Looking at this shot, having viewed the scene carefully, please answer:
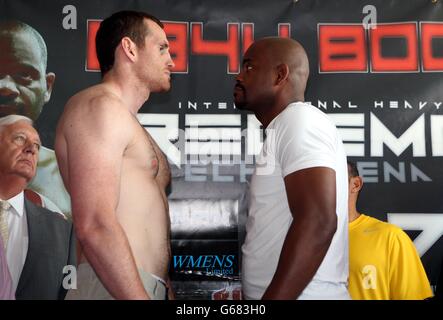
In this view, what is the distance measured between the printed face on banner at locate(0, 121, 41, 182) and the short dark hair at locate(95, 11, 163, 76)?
75 centimetres

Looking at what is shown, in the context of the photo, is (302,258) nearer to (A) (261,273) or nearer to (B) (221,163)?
(A) (261,273)

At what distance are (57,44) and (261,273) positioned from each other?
163cm

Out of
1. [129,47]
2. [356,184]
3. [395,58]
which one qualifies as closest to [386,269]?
[356,184]

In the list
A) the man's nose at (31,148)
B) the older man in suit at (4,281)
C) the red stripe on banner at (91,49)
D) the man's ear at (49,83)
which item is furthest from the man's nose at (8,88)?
the older man in suit at (4,281)

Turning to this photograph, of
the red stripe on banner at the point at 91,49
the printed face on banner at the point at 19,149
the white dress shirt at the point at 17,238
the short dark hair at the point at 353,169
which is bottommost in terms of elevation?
the white dress shirt at the point at 17,238

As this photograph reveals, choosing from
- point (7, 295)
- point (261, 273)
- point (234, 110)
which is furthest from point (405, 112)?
point (7, 295)

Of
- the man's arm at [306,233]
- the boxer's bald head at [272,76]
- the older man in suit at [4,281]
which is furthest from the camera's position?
the older man in suit at [4,281]

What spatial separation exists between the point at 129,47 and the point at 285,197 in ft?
2.73

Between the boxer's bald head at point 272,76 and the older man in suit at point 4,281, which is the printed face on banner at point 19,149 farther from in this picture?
the boxer's bald head at point 272,76

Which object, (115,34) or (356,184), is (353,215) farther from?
(115,34)

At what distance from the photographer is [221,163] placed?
2834mm

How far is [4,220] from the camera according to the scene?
2.68 m

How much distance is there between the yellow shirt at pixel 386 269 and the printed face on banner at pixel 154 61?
1111 millimetres

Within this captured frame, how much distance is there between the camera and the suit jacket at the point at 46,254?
8.61 ft
